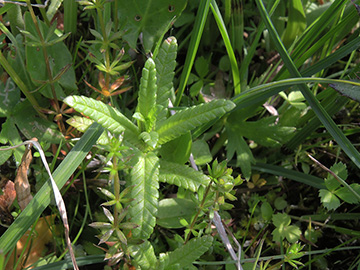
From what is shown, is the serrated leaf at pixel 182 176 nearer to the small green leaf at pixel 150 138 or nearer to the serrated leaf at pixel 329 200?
the small green leaf at pixel 150 138

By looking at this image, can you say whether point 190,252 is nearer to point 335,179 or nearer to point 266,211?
point 266,211

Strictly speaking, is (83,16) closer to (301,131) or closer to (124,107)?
(124,107)

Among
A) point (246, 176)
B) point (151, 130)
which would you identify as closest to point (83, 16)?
point (151, 130)

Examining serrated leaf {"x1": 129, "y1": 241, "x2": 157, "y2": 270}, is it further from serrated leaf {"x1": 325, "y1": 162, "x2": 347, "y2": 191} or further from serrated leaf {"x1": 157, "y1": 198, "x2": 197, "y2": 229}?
serrated leaf {"x1": 325, "y1": 162, "x2": 347, "y2": 191}

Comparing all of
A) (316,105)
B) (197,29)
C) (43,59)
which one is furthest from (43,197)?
(316,105)

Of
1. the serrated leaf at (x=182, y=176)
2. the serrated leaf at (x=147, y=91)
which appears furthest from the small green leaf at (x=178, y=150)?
the serrated leaf at (x=147, y=91)

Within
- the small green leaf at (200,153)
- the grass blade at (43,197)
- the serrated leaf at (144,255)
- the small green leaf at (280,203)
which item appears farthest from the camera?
the small green leaf at (280,203)
